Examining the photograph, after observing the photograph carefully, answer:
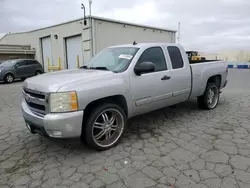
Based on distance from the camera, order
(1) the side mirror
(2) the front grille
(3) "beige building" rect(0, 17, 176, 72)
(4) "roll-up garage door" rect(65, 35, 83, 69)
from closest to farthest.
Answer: (2) the front grille, (1) the side mirror, (3) "beige building" rect(0, 17, 176, 72), (4) "roll-up garage door" rect(65, 35, 83, 69)

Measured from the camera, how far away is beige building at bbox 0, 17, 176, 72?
14897 mm

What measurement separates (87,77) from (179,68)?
2.31 m

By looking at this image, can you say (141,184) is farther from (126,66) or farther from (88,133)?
(126,66)

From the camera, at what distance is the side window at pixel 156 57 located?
13.3 feet

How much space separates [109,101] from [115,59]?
1020 mm

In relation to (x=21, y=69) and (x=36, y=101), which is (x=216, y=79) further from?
(x=21, y=69)

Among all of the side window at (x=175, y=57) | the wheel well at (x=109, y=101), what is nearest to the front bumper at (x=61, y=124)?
the wheel well at (x=109, y=101)

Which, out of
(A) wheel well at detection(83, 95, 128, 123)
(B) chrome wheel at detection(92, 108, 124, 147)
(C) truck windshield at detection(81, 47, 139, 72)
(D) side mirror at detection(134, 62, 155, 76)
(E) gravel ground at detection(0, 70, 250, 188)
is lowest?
(E) gravel ground at detection(0, 70, 250, 188)

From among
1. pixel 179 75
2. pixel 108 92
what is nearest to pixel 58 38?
pixel 179 75

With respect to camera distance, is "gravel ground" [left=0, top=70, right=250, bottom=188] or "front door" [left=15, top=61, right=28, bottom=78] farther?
"front door" [left=15, top=61, right=28, bottom=78]

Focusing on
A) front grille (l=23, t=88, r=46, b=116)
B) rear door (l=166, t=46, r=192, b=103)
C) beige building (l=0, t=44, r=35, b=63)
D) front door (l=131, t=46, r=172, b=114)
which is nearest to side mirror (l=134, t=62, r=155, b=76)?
front door (l=131, t=46, r=172, b=114)

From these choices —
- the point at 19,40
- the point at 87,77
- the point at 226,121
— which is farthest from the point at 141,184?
the point at 19,40

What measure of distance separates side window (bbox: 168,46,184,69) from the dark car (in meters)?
12.7

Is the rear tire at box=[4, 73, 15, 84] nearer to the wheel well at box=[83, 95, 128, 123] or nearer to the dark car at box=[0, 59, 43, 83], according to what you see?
the dark car at box=[0, 59, 43, 83]
